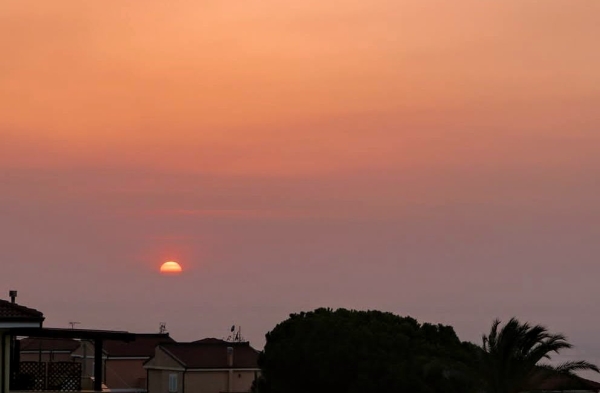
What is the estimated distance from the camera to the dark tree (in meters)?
63.1

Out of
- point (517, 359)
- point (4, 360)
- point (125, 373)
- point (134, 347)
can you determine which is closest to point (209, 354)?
point (125, 373)

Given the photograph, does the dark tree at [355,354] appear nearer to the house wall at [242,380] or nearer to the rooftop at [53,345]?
the house wall at [242,380]

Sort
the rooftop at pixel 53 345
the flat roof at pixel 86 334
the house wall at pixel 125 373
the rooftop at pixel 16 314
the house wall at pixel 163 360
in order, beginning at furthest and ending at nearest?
the rooftop at pixel 53 345 → the house wall at pixel 125 373 → the house wall at pixel 163 360 → the flat roof at pixel 86 334 → the rooftop at pixel 16 314

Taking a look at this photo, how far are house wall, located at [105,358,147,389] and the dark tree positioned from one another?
115 ft

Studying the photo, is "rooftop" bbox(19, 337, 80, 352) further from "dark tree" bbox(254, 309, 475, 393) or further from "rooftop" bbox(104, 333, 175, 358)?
"dark tree" bbox(254, 309, 475, 393)

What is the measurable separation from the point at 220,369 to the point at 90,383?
56.4m

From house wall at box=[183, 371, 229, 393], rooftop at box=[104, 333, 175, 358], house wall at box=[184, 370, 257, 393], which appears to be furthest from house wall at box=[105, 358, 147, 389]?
house wall at box=[184, 370, 257, 393]

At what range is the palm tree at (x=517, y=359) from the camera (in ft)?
153

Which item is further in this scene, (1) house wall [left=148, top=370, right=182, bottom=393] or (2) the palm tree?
(1) house wall [left=148, top=370, right=182, bottom=393]

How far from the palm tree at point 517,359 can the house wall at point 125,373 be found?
62.5 m

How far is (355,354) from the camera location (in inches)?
2574

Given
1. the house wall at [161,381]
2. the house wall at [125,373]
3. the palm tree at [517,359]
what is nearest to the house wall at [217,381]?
the house wall at [161,381]

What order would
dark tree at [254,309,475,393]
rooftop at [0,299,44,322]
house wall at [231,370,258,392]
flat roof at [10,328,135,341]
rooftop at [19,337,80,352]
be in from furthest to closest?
rooftop at [19,337,80,352]
house wall at [231,370,258,392]
dark tree at [254,309,475,393]
flat roof at [10,328,135,341]
rooftop at [0,299,44,322]

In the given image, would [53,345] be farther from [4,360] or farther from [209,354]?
[4,360]
